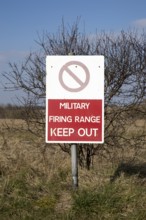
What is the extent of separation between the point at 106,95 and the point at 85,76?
267 cm

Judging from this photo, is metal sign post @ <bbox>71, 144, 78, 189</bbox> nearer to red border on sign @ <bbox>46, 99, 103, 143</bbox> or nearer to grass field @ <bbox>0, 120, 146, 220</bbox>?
grass field @ <bbox>0, 120, 146, 220</bbox>

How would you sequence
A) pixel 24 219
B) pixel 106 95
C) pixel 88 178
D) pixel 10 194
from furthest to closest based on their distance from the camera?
pixel 106 95, pixel 88 178, pixel 10 194, pixel 24 219

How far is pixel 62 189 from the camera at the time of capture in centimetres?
784

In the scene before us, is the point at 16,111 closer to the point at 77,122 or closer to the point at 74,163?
the point at 74,163

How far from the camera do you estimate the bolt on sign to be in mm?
7090

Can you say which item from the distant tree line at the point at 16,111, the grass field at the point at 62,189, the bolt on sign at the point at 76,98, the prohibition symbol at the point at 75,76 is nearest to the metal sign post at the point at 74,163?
the grass field at the point at 62,189

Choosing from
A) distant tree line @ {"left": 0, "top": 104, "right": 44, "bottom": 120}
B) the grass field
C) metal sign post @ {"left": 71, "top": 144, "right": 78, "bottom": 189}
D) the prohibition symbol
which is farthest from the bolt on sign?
distant tree line @ {"left": 0, "top": 104, "right": 44, "bottom": 120}

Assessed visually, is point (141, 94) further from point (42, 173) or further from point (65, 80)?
point (65, 80)

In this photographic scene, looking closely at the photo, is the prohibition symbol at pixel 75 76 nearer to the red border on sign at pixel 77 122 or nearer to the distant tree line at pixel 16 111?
the red border on sign at pixel 77 122

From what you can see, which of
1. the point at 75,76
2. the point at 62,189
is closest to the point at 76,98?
the point at 75,76

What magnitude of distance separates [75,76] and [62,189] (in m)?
1.94

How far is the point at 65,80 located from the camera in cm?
711

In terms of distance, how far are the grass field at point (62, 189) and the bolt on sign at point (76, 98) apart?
88 centimetres

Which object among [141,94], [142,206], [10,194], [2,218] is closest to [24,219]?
[2,218]
